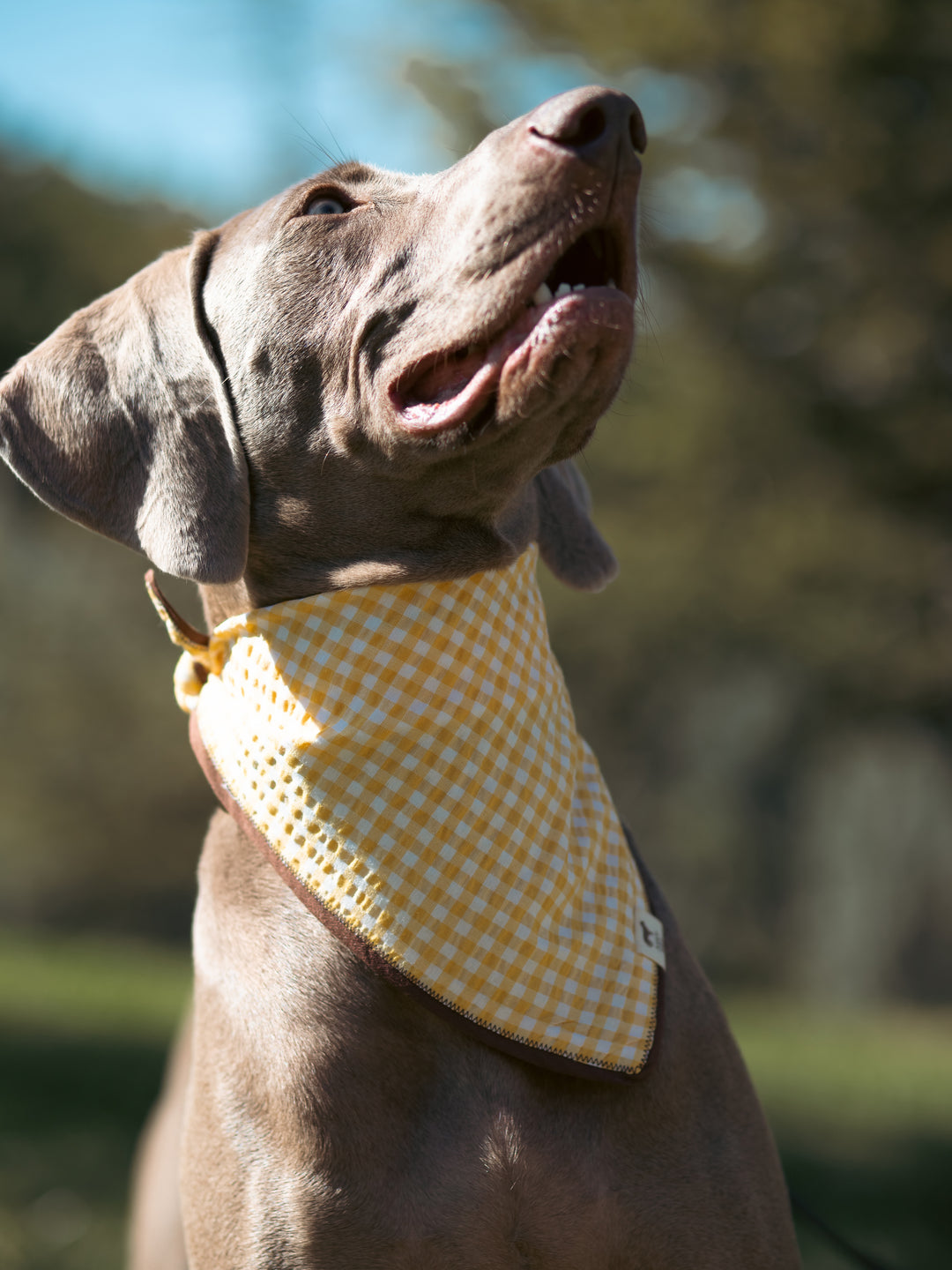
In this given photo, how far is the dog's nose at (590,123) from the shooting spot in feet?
7.55

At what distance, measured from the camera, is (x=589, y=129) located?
7.63 feet

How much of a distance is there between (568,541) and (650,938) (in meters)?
0.95

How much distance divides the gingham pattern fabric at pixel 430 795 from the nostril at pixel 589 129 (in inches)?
34.2

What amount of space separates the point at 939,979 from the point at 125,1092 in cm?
1345

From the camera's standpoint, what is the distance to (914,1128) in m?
7.54

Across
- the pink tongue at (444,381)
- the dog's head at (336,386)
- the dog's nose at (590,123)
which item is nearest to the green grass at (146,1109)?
the dog's head at (336,386)

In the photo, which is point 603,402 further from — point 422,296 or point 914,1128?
point 914,1128

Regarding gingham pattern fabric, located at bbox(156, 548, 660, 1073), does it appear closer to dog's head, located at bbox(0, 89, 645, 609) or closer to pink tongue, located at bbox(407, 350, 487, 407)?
dog's head, located at bbox(0, 89, 645, 609)

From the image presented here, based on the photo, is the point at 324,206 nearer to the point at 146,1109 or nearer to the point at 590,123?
the point at 590,123

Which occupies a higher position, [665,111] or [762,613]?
[665,111]

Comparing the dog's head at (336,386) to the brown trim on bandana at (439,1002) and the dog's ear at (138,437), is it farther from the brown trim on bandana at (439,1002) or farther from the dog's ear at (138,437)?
the brown trim on bandana at (439,1002)

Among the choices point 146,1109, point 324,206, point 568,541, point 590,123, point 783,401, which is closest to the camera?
point 590,123

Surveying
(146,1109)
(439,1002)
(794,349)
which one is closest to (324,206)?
(439,1002)

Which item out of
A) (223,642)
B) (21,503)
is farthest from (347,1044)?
(21,503)
